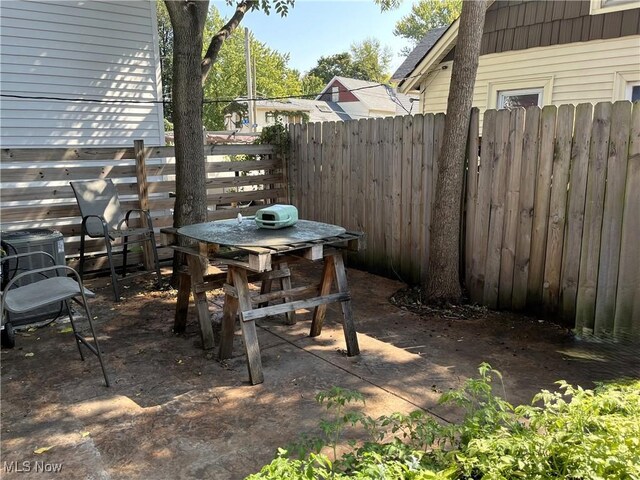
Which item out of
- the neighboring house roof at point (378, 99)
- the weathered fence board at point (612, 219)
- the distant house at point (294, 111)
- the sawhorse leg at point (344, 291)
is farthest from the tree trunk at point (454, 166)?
the neighboring house roof at point (378, 99)

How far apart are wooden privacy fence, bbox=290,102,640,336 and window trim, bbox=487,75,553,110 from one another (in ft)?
12.3

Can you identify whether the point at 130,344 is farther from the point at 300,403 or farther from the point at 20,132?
the point at 20,132

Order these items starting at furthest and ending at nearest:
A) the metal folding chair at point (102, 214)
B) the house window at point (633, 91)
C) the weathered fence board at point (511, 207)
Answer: the house window at point (633, 91)
the metal folding chair at point (102, 214)
the weathered fence board at point (511, 207)

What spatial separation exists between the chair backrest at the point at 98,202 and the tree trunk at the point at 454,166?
3.53m

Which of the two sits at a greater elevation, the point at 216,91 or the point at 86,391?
the point at 216,91

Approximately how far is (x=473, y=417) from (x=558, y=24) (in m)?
7.41

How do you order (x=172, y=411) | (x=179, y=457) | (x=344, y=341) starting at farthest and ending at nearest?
1. (x=344, y=341)
2. (x=172, y=411)
3. (x=179, y=457)

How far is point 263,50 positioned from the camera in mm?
37250

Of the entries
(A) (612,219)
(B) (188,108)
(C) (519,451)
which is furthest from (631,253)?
(B) (188,108)

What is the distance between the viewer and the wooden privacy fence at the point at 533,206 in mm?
3445

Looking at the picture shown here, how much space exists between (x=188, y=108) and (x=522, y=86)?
5.65 m

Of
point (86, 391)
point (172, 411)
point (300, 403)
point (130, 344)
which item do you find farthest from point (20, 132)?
point (300, 403)

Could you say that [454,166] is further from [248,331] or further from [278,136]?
[278,136]

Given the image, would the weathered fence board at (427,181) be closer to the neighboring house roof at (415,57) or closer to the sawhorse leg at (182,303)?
the sawhorse leg at (182,303)
